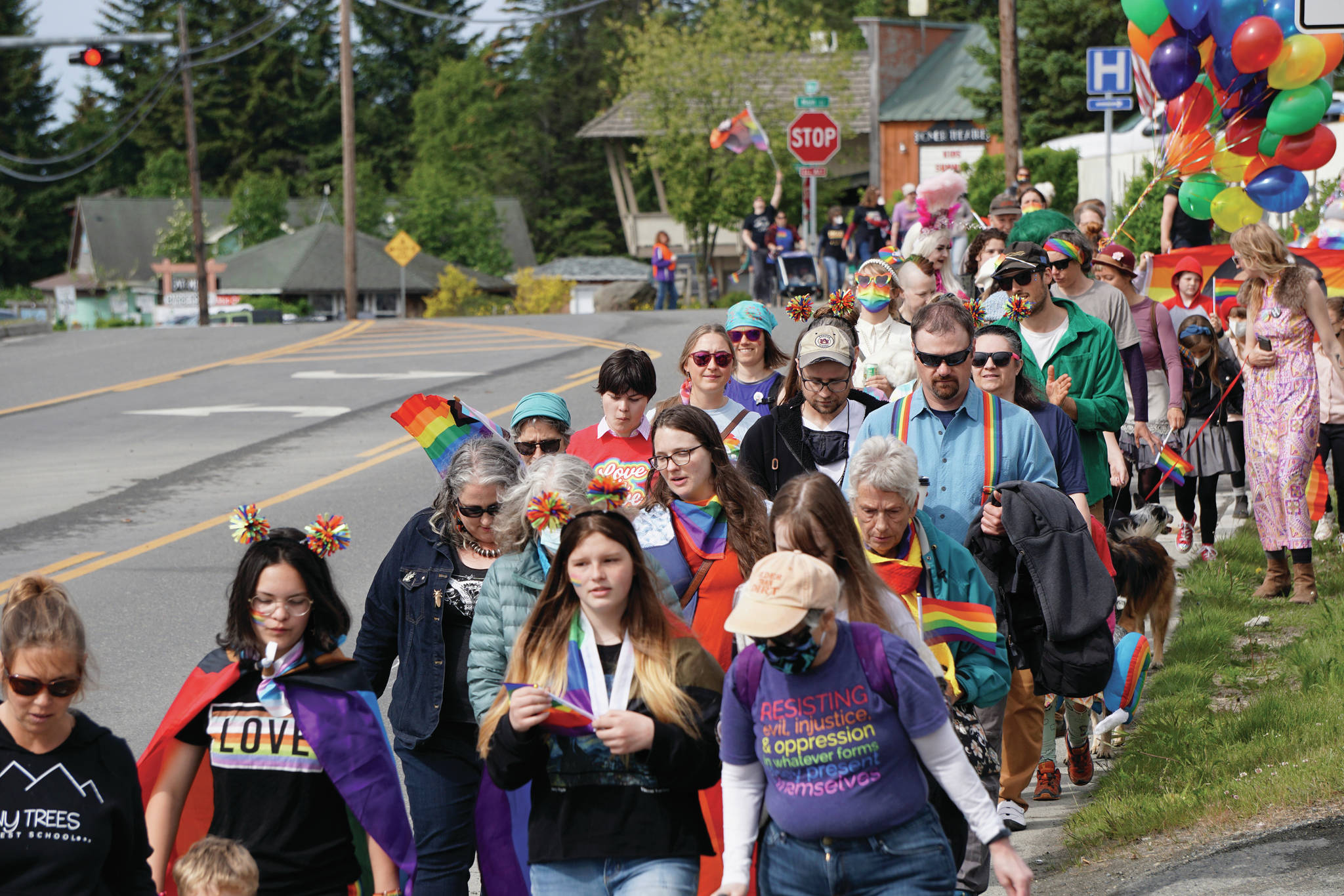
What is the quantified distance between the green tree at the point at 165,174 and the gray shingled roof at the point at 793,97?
87.0ft

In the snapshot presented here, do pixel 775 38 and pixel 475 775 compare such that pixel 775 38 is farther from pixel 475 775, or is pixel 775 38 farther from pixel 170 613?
pixel 475 775

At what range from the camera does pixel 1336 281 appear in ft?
42.7

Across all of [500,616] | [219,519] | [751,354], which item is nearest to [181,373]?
[219,519]

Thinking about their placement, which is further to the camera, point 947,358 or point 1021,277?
point 1021,277

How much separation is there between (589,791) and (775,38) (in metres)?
53.9

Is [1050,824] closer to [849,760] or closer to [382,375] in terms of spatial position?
[849,760]

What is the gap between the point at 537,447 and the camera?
5.78m

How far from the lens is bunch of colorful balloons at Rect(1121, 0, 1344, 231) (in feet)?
33.5

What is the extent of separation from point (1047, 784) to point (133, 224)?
272 ft

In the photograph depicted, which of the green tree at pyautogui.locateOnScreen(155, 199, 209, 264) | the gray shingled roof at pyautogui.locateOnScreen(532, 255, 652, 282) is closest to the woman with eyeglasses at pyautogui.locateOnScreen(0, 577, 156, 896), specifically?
the gray shingled roof at pyautogui.locateOnScreen(532, 255, 652, 282)

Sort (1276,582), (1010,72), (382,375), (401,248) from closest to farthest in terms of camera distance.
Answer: (1276,582)
(382,375)
(1010,72)
(401,248)

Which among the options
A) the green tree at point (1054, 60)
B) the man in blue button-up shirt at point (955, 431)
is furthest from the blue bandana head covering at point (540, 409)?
the green tree at point (1054, 60)

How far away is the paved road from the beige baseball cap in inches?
146

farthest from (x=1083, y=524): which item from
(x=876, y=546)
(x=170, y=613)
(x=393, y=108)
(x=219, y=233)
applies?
(x=393, y=108)
